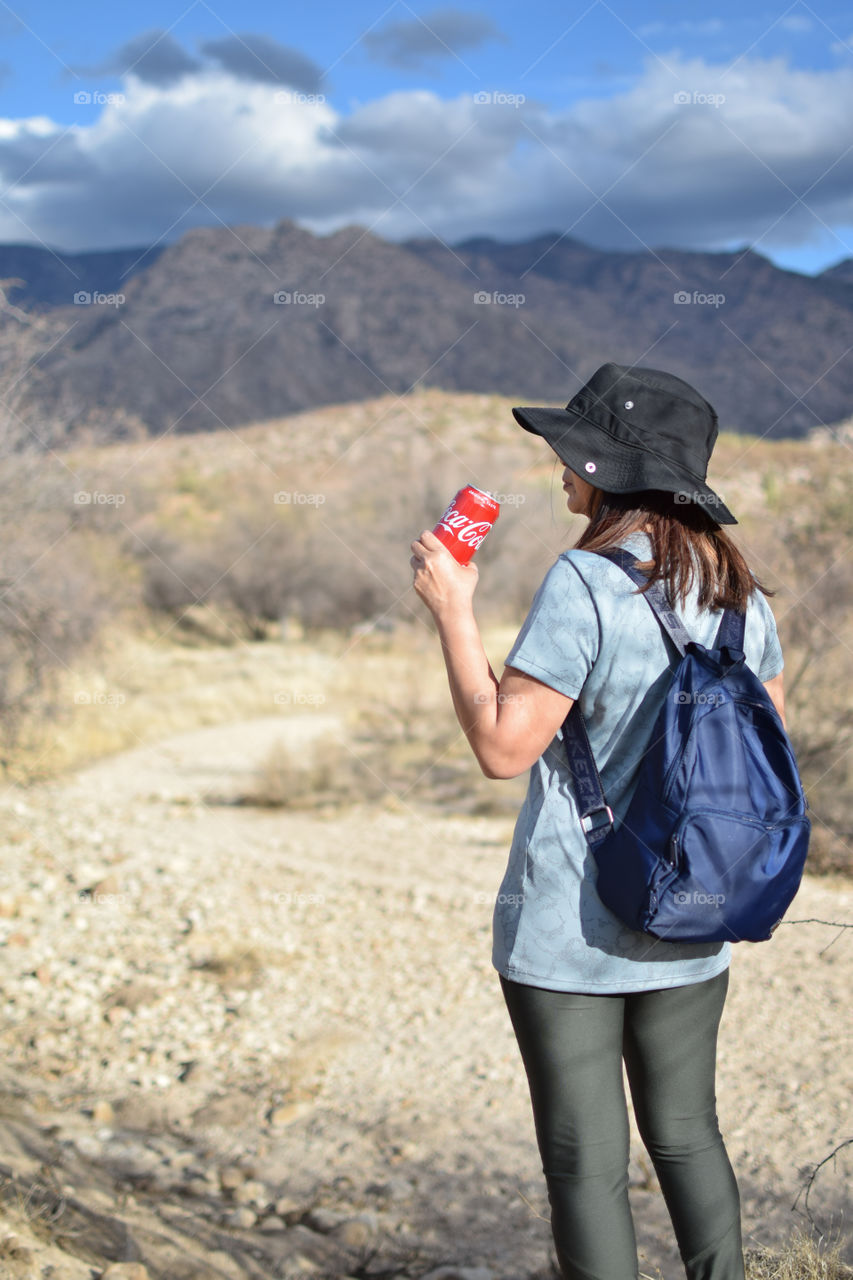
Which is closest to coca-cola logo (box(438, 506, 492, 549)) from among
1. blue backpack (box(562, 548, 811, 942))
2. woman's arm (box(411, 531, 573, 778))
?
woman's arm (box(411, 531, 573, 778))

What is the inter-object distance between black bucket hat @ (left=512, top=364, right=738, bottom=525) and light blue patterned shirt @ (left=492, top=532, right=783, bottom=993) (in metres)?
0.11

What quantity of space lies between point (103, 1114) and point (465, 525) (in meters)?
3.08

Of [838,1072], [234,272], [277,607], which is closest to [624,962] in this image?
[838,1072]

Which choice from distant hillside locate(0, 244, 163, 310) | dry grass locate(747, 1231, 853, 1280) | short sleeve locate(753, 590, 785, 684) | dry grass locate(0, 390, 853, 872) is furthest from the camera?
distant hillside locate(0, 244, 163, 310)

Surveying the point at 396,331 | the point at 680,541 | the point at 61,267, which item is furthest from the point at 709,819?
the point at 61,267

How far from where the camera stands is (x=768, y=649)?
175 centimetres

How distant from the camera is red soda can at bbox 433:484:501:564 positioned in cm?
175

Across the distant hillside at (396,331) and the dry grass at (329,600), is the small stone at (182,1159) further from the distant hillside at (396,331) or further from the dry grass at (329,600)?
the distant hillside at (396,331)

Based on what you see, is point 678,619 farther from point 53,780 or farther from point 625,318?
point 625,318

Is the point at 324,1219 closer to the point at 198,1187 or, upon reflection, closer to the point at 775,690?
the point at 198,1187

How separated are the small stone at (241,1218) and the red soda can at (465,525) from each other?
7.72ft

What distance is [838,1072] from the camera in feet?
12.4

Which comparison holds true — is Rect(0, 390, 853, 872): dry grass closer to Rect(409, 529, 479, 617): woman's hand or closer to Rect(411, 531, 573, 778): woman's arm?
Rect(409, 529, 479, 617): woman's hand

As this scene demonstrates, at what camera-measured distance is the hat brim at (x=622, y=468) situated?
1.61 metres
